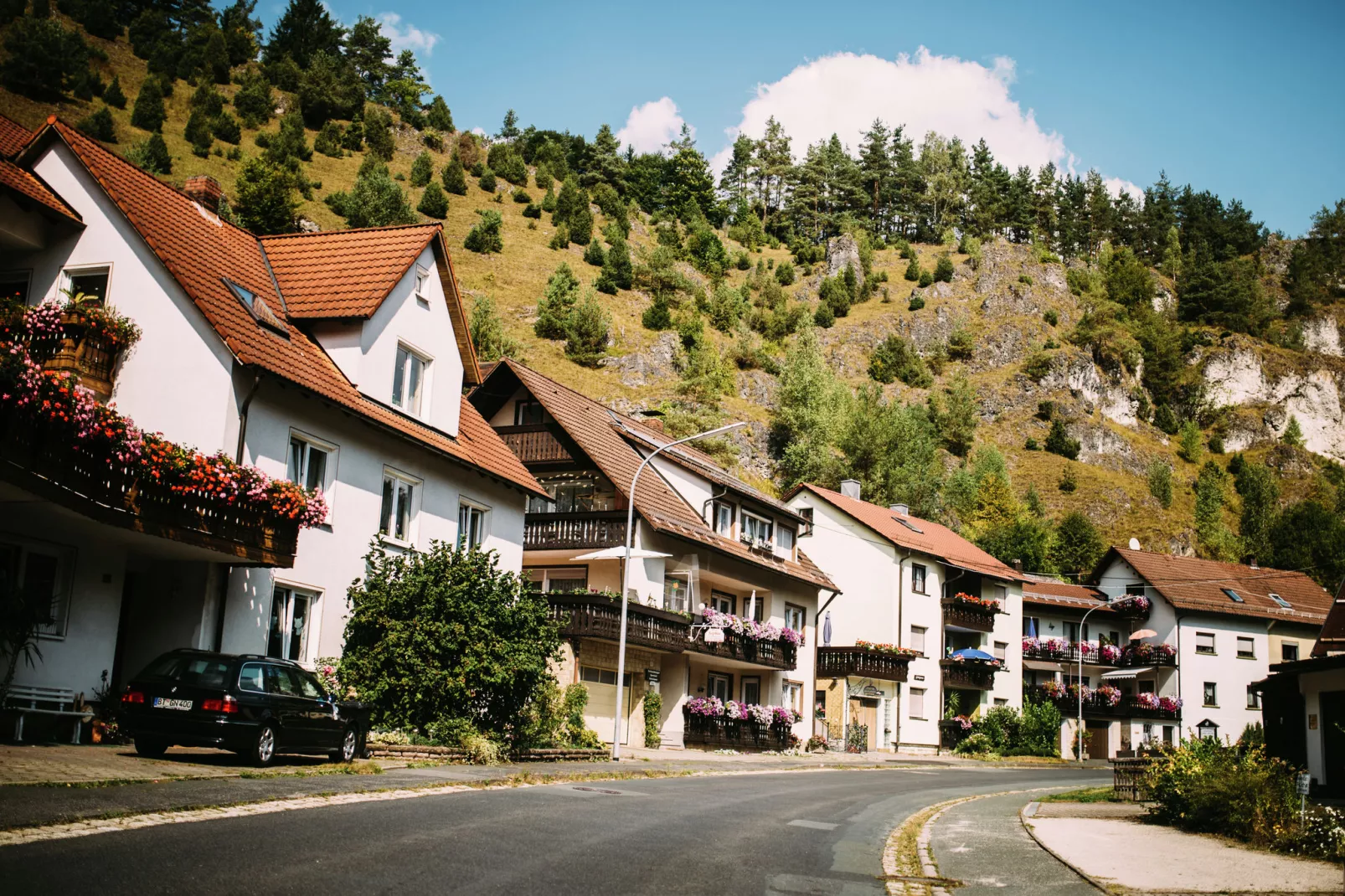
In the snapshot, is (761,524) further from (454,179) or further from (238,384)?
(454,179)

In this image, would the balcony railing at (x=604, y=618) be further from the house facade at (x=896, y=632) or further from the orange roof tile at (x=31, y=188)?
the house facade at (x=896, y=632)

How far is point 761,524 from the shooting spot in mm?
46594

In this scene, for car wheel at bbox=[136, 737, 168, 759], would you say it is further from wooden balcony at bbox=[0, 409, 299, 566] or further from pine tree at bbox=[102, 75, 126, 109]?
pine tree at bbox=[102, 75, 126, 109]

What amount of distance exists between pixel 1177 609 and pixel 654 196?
316 feet

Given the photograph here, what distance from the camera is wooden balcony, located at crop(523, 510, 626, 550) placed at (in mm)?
35906

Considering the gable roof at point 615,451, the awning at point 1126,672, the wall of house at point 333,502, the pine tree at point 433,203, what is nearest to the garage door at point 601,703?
the gable roof at point 615,451

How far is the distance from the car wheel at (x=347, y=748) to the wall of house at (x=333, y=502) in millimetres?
3327

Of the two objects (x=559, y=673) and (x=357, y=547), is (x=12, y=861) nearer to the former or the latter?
(x=357, y=547)

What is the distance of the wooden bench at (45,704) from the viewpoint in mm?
16953

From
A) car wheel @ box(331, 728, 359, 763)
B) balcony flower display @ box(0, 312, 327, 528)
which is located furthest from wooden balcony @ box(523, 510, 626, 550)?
car wheel @ box(331, 728, 359, 763)

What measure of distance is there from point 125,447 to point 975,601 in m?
50.1

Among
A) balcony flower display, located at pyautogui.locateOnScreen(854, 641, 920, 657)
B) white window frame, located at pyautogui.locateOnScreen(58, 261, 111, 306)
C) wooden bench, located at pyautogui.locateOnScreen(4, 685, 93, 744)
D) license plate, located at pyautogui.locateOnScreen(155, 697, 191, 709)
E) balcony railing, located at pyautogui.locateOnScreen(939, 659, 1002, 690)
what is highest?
white window frame, located at pyautogui.locateOnScreen(58, 261, 111, 306)

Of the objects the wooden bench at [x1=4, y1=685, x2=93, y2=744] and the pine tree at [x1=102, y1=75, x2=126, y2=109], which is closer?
the wooden bench at [x1=4, y1=685, x2=93, y2=744]

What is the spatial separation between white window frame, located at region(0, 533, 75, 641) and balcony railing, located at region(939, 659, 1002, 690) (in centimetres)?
4665
